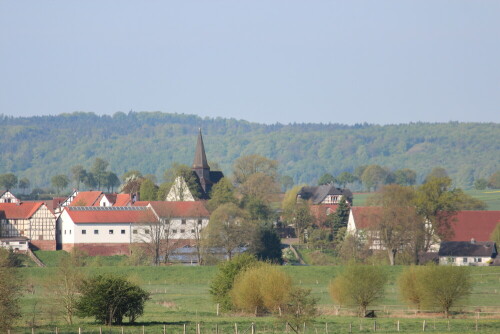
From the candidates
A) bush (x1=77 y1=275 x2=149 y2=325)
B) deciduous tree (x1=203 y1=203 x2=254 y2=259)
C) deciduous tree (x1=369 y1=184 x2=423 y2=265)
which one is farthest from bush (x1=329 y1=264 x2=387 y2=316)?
deciduous tree (x1=203 y1=203 x2=254 y2=259)

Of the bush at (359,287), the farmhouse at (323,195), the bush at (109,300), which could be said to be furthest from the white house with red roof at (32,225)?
the bush at (109,300)

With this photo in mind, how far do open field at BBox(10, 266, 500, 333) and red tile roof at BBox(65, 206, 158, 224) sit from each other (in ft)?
59.5

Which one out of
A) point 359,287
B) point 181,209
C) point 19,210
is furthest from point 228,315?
point 19,210

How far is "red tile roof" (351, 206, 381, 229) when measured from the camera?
7678 centimetres

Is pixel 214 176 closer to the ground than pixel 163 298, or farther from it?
farther from it

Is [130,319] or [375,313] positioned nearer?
[130,319]

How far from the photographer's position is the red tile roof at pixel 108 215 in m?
89.1

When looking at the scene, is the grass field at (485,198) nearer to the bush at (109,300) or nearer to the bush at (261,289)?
the bush at (261,289)

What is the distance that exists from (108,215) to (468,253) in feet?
96.6

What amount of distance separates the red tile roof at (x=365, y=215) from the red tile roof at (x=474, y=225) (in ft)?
21.7

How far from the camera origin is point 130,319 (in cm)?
4303

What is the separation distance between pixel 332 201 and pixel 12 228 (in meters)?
43.2

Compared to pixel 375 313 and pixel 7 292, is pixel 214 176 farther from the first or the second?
pixel 7 292

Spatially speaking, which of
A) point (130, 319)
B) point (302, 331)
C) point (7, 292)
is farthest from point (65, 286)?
point (302, 331)
